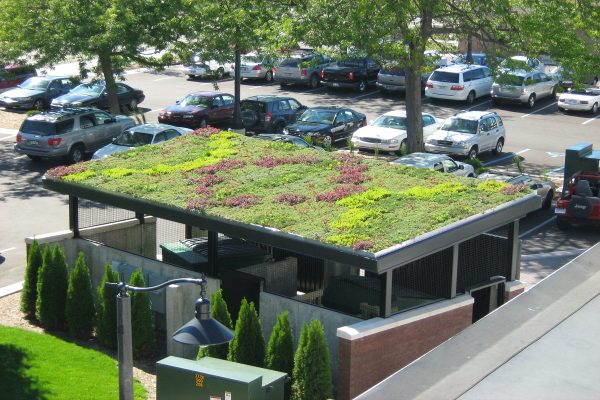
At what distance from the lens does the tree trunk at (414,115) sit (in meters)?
31.3

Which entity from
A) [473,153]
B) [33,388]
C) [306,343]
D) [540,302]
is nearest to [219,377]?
[306,343]

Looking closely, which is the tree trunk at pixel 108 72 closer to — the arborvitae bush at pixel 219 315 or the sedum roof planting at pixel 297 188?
the sedum roof planting at pixel 297 188

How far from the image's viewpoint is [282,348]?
14562 mm

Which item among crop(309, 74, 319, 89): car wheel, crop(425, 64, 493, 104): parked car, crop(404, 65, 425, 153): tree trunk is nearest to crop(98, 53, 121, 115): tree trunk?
crop(404, 65, 425, 153): tree trunk

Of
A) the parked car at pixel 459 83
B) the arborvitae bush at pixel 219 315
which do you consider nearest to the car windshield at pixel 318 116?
the parked car at pixel 459 83

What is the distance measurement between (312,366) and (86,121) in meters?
20.1

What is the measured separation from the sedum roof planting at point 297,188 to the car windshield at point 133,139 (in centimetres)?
1015

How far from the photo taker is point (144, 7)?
33406 mm

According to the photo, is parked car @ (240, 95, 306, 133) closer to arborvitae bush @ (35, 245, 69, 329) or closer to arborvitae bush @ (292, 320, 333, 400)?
arborvitae bush @ (35, 245, 69, 329)

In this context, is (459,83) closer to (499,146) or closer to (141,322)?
(499,146)

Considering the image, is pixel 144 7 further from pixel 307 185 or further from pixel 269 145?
pixel 307 185

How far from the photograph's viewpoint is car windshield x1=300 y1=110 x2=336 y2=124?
3572 centimetres

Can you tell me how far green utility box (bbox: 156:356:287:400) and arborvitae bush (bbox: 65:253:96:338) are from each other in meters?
4.01

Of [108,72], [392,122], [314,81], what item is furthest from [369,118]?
[108,72]
